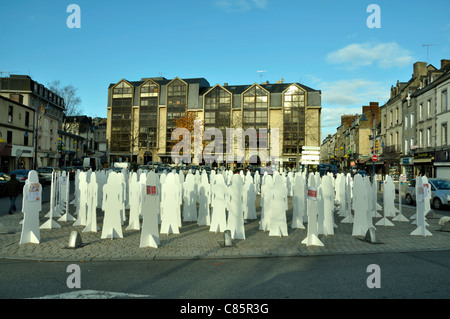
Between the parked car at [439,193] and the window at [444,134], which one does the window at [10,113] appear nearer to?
the parked car at [439,193]

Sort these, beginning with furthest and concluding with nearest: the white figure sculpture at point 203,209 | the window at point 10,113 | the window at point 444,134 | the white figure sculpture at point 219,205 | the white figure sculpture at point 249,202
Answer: the window at point 10,113 → the window at point 444,134 → the white figure sculpture at point 249,202 → the white figure sculpture at point 203,209 → the white figure sculpture at point 219,205

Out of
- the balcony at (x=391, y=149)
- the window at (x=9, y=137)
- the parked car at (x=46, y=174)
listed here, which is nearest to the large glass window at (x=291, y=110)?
the balcony at (x=391, y=149)

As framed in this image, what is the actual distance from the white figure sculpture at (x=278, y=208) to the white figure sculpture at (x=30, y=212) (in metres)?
5.92

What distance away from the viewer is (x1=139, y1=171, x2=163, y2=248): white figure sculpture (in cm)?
773

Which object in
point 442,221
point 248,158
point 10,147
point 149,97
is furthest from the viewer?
point 149,97

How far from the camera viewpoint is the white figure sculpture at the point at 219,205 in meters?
9.31

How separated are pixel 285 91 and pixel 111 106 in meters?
32.1

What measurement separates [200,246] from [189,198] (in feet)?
12.2

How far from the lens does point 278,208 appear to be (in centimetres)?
914

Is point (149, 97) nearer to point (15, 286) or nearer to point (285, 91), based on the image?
point (285, 91)

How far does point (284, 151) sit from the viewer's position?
5719 cm

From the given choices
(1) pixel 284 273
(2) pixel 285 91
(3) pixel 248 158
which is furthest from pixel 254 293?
(2) pixel 285 91

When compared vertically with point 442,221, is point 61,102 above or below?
above

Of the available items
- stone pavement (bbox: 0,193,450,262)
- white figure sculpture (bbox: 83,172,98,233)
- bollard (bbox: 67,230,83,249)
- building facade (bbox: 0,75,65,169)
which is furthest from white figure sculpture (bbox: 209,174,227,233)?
building facade (bbox: 0,75,65,169)
